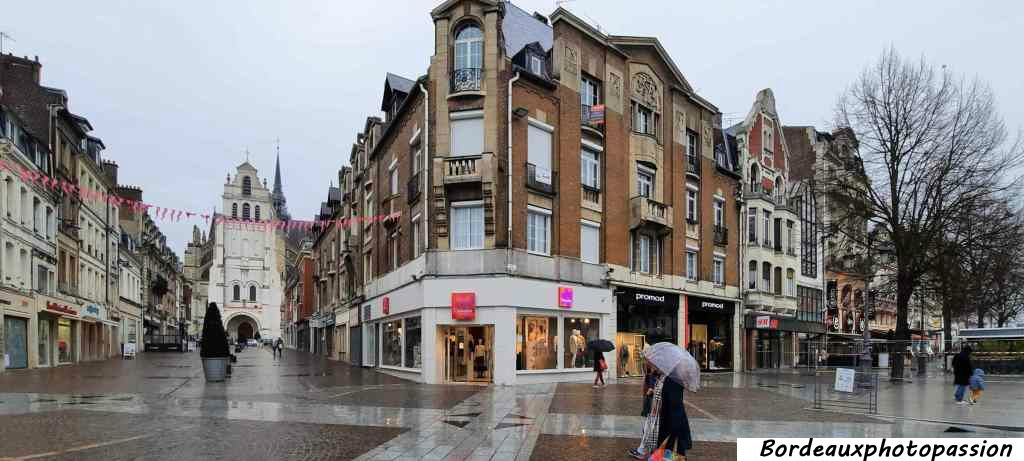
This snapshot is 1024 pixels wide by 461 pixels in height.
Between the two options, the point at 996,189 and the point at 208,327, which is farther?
the point at 996,189

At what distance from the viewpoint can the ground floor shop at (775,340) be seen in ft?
131

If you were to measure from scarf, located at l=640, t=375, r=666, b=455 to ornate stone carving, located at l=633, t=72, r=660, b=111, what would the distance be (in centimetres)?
2320

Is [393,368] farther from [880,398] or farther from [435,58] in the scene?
[880,398]

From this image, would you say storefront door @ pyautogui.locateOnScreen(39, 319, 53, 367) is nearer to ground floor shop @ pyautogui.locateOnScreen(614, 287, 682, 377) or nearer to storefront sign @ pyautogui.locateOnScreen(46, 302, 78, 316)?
storefront sign @ pyautogui.locateOnScreen(46, 302, 78, 316)

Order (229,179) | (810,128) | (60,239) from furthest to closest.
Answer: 1. (229,179)
2. (810,128)
3. (60,239)


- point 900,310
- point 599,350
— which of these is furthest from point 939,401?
point 900,310

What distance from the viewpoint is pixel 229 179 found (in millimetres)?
127500

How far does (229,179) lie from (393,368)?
10681 centimetres

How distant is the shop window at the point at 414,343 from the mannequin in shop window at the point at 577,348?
548 centimetres

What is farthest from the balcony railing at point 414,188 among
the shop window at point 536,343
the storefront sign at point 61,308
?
the storefront sign at point 61,308

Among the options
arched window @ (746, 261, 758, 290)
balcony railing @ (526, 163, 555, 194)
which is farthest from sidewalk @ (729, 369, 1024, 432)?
arched window @ (746, 261, 758, 290)

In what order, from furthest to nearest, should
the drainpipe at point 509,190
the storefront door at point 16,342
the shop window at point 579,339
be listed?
the storefront door at point 16,342
the shop window at point 579,339
the drainpipe at point 509,190

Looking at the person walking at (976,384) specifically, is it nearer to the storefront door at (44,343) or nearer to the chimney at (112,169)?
the storefront door at (44,343)

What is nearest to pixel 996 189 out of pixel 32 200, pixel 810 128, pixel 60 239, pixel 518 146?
pixel 518 146
